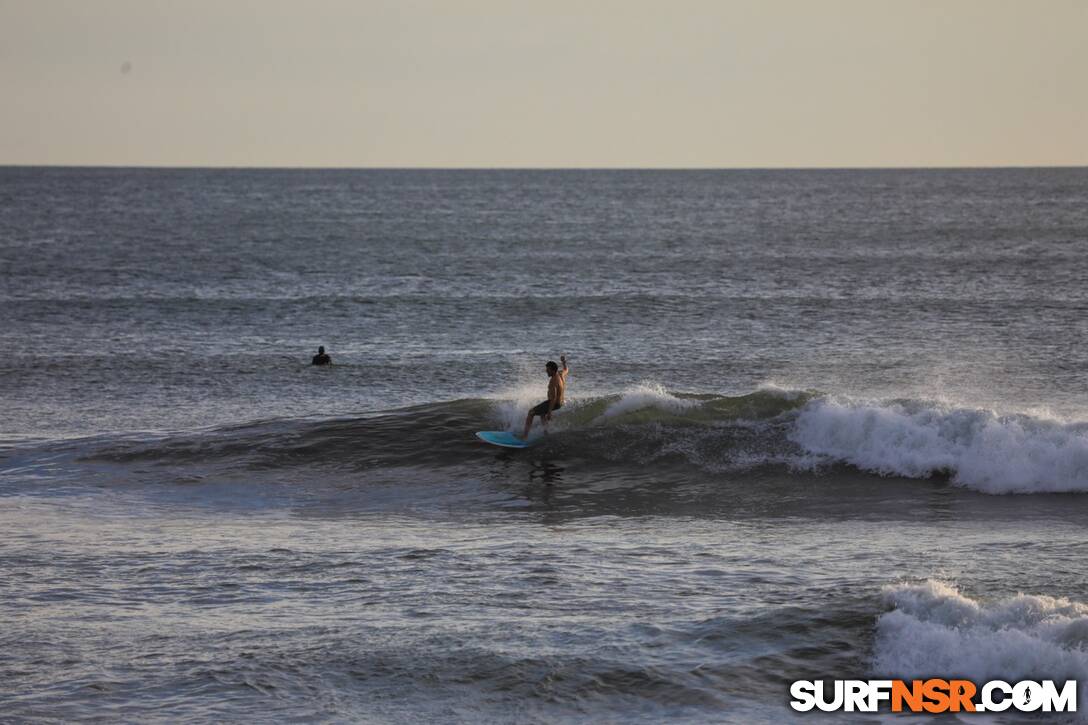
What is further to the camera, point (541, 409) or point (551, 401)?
point (541, 409)

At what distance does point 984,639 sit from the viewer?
1312 cm

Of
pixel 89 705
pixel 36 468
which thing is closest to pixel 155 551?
pixel 89 705

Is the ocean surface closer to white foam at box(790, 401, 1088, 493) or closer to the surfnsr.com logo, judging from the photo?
white foam at box(790, 401, 1088, 493)

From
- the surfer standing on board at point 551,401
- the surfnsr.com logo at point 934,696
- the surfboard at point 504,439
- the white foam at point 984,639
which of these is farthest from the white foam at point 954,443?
the surfnsr.com logo at point 934,696

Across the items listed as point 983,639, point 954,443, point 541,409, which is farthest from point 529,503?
point 983,639

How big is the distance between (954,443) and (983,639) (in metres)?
10.5

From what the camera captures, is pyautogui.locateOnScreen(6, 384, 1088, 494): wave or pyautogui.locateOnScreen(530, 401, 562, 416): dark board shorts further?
pyautogui.locateOnScreen(530, 401, 562, 416): dark board shorts

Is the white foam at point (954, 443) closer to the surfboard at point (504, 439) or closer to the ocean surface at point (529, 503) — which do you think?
the ocean surface at point (529, 503)

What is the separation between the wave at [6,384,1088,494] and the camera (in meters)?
22.5

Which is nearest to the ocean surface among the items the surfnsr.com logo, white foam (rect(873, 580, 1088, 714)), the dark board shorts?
white foam (rect(873, 580, 1088, 714))

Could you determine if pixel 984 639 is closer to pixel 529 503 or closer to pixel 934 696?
pixel 934 696

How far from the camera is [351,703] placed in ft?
40.9

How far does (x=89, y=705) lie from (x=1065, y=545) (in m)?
12.6

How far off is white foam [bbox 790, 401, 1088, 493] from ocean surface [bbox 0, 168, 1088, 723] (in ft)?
0.23
